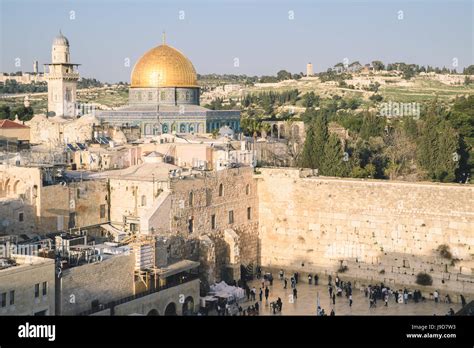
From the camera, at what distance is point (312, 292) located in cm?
2397

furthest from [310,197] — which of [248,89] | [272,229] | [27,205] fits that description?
[248,89]

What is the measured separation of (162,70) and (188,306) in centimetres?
1972

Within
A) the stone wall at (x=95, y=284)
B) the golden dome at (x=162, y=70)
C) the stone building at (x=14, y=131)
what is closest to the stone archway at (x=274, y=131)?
the golden dome at (x=162, y=70)

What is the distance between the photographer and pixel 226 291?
2264cm

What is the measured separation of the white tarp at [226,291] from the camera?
22359mm

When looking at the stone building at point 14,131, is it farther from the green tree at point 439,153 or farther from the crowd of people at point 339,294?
the green tree at point 439,153

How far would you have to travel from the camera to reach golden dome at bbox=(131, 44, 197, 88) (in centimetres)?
3797

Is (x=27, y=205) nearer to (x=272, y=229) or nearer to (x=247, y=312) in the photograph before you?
(x=247, y=312)

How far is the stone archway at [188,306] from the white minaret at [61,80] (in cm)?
2506

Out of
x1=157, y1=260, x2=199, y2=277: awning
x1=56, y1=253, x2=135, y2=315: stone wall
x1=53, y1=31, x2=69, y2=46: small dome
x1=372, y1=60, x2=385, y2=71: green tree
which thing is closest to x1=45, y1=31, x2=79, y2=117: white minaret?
x1=53, y1=31, x2=69, y2=46: small dome

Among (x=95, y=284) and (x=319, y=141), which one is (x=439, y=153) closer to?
(x=319, y=141)
